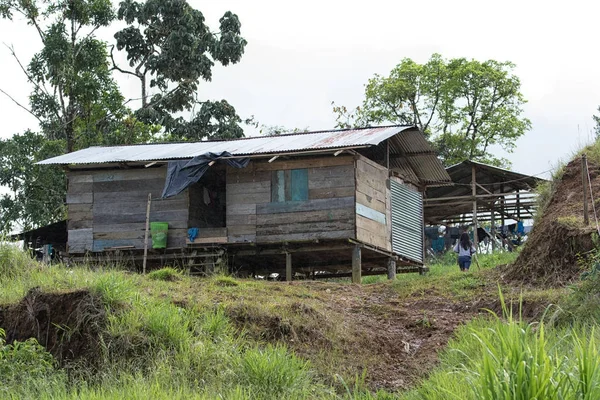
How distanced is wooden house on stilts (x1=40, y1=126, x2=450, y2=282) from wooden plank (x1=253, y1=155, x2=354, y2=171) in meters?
0.02

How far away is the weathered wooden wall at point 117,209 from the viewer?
853 inches

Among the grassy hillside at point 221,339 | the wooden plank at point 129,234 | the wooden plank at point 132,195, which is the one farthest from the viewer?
the wooden plank at point 132,195

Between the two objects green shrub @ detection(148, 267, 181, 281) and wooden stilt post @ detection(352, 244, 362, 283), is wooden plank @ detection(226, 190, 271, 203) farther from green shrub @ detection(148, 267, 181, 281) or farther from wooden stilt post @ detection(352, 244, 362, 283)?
green shrub @ detection(148, 267, 181, 281)

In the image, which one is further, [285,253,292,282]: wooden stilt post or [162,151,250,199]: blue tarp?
[285,253,292,282]: wooden stilt post

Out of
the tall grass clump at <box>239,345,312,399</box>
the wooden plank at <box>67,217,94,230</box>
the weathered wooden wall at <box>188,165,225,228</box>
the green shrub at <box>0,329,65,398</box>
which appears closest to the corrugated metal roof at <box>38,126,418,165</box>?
the weathered wooden wall at <box>188,165,225,228</box>

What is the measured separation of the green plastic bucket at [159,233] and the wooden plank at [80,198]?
182 centimetres

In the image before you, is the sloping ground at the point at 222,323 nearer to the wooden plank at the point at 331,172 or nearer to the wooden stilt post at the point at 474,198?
the wooden plank at the point at 331,172

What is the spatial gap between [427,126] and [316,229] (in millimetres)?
17659

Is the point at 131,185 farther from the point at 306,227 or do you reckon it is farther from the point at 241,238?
the point at 306,227

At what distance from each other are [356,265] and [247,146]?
395 cm

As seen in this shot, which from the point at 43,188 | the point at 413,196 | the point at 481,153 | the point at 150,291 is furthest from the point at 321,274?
the point at 481,153

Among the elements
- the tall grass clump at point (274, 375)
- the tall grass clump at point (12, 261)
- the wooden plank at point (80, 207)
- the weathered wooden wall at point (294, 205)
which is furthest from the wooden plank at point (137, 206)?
the tall grass clump at point (274, 375)

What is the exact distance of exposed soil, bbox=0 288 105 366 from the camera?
36.3 feet

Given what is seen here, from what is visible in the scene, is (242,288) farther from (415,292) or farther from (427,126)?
(427,126)
